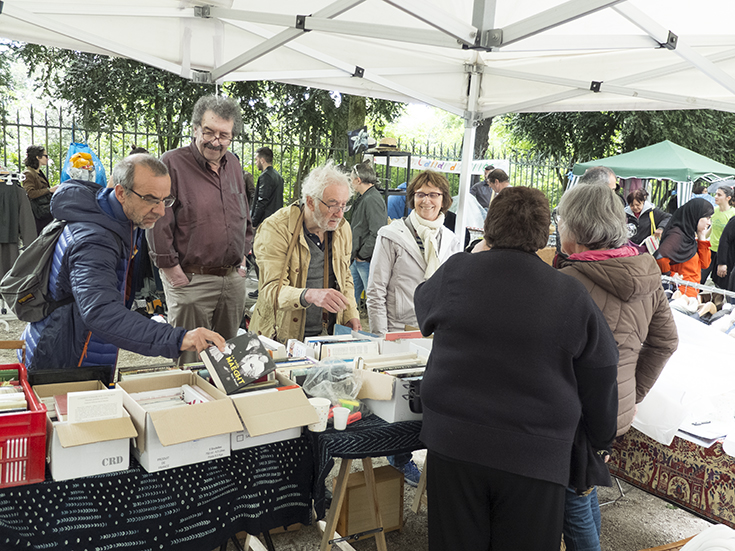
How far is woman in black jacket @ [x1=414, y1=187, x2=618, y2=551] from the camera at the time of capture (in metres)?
1.69

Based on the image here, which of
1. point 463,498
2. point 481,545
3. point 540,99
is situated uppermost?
point 540,99

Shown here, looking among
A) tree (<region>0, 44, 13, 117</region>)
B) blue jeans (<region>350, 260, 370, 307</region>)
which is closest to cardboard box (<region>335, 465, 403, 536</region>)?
blue jeans (<region>350, 260, 370, 307</region>)

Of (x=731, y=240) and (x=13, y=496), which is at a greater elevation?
(x=731, y=240)

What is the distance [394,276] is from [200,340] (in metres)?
1.41

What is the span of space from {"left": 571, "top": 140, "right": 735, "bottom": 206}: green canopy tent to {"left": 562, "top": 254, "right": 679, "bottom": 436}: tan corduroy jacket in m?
8.22

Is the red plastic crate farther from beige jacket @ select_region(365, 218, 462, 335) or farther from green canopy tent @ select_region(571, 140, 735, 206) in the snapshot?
green canopy tent @ select_region(571, 140, 735, 206)

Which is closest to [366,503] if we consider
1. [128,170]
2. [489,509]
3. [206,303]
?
[489,509]

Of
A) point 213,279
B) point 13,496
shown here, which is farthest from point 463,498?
point 213,279

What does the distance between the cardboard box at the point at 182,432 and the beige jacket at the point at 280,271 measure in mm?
1023

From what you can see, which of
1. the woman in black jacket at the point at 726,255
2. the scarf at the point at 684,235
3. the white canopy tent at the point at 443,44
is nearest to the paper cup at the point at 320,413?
the white canopy tent at the point at 443,44

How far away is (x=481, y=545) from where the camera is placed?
6.03 ft

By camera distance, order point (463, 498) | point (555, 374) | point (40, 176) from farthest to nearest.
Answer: point (40, 176), point (463, 498), point (555, 374)

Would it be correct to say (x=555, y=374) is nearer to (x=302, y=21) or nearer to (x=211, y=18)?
(x=302, y=21)

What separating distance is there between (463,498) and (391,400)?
48 cm
